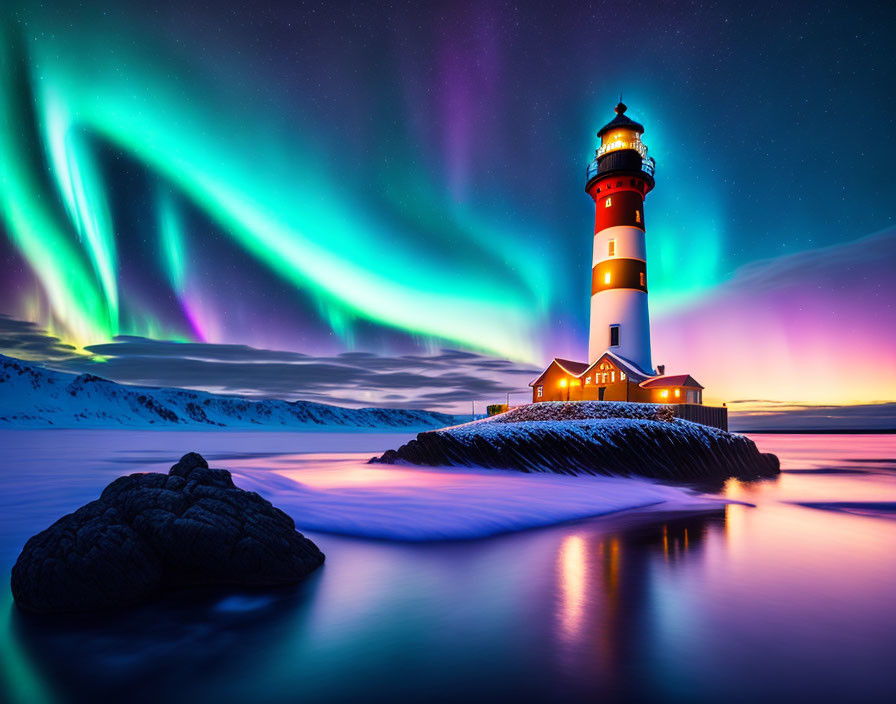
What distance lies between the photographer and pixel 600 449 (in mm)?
15070

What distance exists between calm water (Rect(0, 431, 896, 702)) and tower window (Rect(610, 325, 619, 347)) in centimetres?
2195

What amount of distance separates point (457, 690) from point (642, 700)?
1111 mm

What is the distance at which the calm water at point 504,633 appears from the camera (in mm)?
2979

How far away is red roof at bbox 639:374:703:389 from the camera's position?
26.4 m

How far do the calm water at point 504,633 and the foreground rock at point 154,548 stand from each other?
0.80 ft

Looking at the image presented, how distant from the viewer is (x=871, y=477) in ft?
62.1

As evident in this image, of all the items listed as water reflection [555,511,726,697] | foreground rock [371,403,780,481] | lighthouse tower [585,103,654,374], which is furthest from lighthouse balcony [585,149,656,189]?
water reflection [555,511,726,697]

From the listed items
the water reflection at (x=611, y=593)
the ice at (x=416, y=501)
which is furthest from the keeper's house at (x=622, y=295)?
the water reflection at (x=611, y=593)

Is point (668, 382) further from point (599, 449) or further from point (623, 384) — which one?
point (599, 449)

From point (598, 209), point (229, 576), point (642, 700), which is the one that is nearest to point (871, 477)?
point (598, 209)

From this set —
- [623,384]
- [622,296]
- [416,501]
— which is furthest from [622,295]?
[416,501]

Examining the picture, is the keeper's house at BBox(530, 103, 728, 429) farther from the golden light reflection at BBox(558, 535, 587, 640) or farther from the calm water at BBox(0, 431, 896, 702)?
the golden light reflection at BBox(558, 535, 587, 640)

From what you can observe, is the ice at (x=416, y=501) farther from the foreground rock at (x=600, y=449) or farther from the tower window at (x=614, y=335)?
the tower window at (x=614, y=335)

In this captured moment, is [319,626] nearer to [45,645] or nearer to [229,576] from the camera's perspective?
[229,576]
